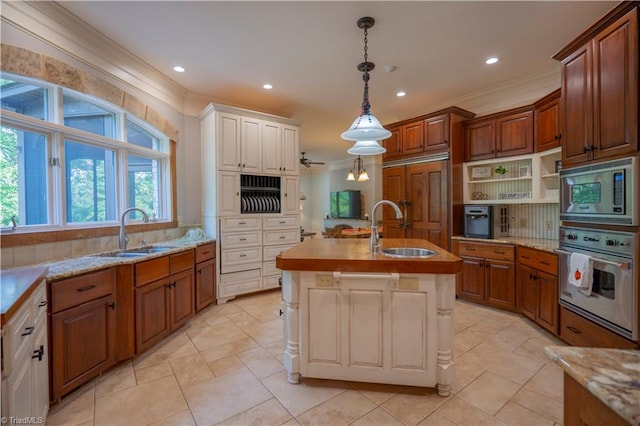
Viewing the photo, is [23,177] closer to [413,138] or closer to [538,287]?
[413,138]

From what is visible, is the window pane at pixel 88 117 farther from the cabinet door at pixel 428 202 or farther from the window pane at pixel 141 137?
the cabinet door at pixel 428 202

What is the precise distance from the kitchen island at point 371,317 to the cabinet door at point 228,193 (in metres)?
2.10

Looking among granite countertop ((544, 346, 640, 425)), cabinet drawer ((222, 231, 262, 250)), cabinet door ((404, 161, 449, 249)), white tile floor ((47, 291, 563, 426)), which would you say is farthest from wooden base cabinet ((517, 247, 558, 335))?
cabinet drawer ((222, 231, 262, 250))

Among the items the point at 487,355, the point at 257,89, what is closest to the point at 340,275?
the point at 487,355

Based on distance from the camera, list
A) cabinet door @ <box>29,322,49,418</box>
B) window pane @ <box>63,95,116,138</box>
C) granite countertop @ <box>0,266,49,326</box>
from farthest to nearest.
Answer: window pane @ <box>63,95,116,138</box>
cabinet door @ <box>29,322,49,418</box>
granite countertop @ <box>0,266,49,326</box>

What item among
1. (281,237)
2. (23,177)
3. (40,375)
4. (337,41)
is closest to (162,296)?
(40,375)

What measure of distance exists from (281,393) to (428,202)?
10.3 feet

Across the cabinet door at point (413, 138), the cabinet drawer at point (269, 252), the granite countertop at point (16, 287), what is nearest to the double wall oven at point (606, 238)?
the cabinet door at point (413, 138)

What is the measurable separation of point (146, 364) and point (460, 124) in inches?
178

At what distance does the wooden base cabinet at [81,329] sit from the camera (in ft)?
5.88

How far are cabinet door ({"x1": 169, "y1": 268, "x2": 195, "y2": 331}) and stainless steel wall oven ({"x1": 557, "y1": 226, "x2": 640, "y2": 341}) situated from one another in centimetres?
359

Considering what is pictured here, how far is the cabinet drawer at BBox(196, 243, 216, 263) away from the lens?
10.9 ft

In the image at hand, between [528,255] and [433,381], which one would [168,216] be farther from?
[528,255]

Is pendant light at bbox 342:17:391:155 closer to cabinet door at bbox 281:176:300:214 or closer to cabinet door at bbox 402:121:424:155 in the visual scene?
cabinet door at bbox 402:121:424:155
